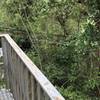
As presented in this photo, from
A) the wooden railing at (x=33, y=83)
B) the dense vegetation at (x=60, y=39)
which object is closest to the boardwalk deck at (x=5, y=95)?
the wooden railing at (x=33, y=83)

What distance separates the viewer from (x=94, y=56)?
4895 millimetres

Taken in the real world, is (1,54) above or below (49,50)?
above

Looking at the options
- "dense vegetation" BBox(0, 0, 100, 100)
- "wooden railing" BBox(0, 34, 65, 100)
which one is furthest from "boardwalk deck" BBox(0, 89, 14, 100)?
"dense vegetation" BBox(0, 0, 100, 100)

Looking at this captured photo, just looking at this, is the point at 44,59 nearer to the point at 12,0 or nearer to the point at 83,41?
the point at 12,0

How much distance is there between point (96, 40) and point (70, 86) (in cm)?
158

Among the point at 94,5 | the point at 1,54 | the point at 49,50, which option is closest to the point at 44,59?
the point at 49,50

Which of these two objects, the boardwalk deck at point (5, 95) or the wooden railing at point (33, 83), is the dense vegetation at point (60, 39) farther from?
the wooden railing at point (33, 83)

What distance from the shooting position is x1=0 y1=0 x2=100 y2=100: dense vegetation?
4562 mm

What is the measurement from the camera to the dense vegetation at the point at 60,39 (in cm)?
456

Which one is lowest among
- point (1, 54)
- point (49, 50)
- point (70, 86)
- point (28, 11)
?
point (70, 86)

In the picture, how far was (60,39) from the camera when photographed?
19.0 ft

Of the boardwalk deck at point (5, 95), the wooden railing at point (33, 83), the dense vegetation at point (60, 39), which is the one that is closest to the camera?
the wooden railing at point (33, 83)

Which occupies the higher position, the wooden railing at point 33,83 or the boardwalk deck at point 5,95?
the wooden railing at point 33,83

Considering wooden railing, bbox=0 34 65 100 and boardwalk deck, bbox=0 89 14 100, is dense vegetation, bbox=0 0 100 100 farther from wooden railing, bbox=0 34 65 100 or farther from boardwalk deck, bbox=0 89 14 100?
wooden railing, bbox=0 34 65 100
